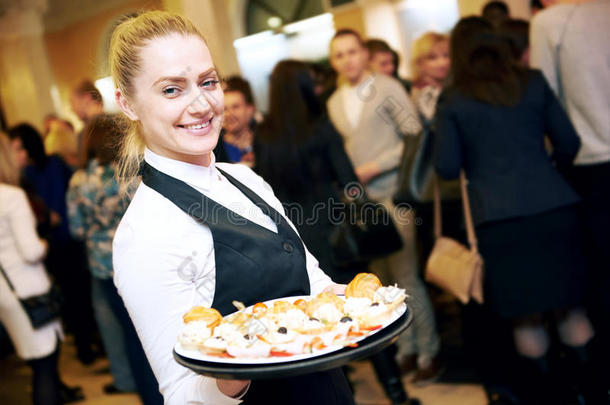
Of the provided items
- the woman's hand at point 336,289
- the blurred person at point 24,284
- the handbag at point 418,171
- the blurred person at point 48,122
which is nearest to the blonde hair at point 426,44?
the handbag at point 418,171

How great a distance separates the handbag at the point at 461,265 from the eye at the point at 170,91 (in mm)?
1633

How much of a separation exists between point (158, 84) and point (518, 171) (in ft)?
5.32

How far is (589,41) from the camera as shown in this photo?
7.77 ft

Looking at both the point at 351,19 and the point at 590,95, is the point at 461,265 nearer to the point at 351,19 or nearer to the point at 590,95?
the point at 590,95

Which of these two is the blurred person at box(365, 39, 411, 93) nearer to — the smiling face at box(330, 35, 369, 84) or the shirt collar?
the smiling face at box(330, 35, 369, 84)

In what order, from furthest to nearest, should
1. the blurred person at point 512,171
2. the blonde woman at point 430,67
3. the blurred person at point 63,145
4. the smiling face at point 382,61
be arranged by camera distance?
the blurred person at point 63,145 < the smiling face at point 382,61 < the blonde woman at point 430,67 < the blurred person at point 512,171

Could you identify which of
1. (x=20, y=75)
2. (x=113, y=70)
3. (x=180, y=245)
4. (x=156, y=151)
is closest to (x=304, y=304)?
(x=180, y=245)

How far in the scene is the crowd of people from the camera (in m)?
1.06

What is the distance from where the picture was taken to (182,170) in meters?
1.12

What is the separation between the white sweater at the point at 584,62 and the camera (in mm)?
2361

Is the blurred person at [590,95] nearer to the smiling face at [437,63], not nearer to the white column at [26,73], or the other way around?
the smiling face at [437,63]

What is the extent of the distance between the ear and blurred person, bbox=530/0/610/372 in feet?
6.12

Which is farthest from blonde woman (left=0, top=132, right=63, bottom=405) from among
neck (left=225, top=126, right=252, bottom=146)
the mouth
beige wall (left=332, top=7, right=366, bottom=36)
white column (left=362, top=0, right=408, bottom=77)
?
beige wall (left=332, top=7, right=366, bottom=36)

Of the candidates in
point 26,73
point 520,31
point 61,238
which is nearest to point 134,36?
point 520,31
